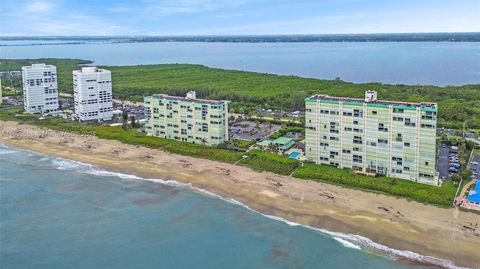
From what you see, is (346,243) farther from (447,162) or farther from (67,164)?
(67,164)

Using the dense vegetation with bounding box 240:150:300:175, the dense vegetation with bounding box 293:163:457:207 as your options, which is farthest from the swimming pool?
the dense vegetation with bounding box 293:163:457:207

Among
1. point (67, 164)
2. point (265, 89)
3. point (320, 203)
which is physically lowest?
point (320, 203)

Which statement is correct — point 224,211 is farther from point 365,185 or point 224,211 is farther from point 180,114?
point 180,114

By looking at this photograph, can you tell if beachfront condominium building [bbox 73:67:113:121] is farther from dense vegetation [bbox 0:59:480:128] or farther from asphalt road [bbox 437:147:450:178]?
asphalt road [bbox 437:147:450:178]

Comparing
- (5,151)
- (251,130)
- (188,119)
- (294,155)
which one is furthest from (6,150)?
(294,155)

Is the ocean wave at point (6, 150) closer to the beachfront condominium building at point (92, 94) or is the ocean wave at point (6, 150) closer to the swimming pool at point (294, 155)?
the beachfront condominium building at point (92, 94)

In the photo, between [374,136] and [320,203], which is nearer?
[320,203]

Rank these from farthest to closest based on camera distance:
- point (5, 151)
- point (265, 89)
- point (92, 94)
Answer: point (265, 89) → point (92, 94) → point (5, 151)
